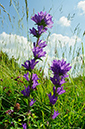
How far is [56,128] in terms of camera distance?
142cm

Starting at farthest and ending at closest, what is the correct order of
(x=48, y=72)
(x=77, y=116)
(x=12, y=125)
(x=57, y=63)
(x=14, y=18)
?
(x=14, y=18)
(x=48, y=72)
(x=77, y=116)
(x=12, y=125)
(x=57, y=63)

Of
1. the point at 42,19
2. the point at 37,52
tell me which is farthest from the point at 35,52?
the point at 42,19

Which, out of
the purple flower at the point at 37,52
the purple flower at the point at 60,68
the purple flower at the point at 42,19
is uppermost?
the purple flower at the point at 42,19

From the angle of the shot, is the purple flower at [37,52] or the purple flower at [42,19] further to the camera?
the purple flower at [42,19]

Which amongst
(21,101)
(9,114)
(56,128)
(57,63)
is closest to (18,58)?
(21,101)

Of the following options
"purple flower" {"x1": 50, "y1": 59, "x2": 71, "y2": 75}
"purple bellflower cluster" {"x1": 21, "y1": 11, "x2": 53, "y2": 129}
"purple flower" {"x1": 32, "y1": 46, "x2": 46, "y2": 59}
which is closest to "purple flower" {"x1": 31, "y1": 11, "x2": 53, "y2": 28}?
"purple bellflower cluster" {"x1": 21, "y1": 11, "x2": 53, "y2": 129}

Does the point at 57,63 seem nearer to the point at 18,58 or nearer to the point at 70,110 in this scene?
the point at 70,110

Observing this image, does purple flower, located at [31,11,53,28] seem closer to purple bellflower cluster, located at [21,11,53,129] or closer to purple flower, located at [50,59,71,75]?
purple bellflower cluster, located at [21,11,53,129]

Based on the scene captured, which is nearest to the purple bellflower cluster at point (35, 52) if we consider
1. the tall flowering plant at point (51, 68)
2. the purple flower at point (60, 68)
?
the tall flowering plant at point (51, 68)

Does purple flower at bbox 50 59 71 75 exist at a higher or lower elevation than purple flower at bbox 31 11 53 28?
lower

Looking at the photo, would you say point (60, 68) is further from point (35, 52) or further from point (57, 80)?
point (35, 52)

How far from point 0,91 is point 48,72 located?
3.11 ft

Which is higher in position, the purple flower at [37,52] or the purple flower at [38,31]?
the purple flower at [38,31]

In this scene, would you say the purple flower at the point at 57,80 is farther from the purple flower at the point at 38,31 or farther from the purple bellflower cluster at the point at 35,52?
the purple flower at the point at 38,31
